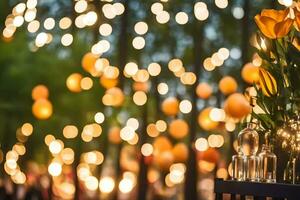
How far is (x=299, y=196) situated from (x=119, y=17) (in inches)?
354

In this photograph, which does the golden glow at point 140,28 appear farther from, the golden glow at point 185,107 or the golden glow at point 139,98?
the golden glow at point 185,107

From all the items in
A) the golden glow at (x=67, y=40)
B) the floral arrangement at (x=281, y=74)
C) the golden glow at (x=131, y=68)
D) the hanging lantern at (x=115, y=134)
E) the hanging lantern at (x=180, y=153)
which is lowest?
the floral arrangement at (x=281, y=74)

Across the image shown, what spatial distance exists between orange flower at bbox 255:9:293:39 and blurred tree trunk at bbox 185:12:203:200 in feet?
25.4

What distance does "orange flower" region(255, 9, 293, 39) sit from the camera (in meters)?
2.09

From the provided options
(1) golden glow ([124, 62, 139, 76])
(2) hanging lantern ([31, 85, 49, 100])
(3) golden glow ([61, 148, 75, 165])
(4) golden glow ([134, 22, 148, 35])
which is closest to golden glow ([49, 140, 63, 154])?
(3) golden glow ([61, 148, 75, 165])

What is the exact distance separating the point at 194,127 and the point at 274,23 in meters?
8.24

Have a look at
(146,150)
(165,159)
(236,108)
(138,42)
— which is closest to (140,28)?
(138,42)

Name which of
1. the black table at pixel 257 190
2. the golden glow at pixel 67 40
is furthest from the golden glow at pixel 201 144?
the black table at pixel 257 190

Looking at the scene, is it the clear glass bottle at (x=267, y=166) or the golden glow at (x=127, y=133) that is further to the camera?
the golden glow at (x=127, y=133)

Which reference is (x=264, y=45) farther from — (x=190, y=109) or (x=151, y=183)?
(x=151, y=183)

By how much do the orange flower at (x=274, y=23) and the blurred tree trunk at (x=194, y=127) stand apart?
7.73 m

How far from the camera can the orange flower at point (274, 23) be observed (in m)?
2.09

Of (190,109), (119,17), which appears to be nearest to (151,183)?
(190,109)

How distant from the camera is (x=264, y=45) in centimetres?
221
